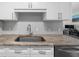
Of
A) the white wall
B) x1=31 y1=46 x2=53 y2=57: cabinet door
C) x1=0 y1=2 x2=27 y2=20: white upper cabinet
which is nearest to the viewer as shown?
x1=31 y1=46 x2=53 y2=57: cabinet door

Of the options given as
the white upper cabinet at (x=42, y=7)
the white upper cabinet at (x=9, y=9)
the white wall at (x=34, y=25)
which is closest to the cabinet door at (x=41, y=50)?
the white upper cabinet at (x=42, y=7)

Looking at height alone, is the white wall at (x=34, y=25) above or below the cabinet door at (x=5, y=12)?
below

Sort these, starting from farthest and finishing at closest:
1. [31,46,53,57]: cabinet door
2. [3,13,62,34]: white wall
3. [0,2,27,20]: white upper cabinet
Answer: [3,13,62,34]: white wall, [0,2,27,20]: white upper cabinet, [31,46,53,57]: cabinet door

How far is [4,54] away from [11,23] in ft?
4.31

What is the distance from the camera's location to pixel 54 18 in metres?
2.54

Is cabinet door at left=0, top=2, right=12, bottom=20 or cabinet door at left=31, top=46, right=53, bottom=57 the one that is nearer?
cabinet door at left=31, top=46, right=53, bottom=57

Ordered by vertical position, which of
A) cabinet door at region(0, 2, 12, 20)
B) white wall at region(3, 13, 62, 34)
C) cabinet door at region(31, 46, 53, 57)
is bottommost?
cabinet door at region(31, 46, 53, 57)

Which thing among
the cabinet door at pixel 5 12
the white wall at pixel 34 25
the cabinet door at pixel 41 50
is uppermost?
the cabinet door at pixel 5 12

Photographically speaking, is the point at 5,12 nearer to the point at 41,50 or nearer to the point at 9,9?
the point at 9,9

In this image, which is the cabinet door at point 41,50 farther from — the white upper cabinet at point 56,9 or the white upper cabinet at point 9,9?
the white upper cabinet at point 9,9

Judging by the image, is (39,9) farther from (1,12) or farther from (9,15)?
(1,12)

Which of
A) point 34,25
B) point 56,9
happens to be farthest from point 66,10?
point 34,25

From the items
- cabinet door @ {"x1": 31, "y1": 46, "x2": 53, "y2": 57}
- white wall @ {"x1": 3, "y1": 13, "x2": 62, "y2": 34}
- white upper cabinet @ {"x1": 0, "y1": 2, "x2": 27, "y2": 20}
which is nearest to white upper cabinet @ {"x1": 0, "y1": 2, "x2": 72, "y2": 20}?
white upper cabinet @ {"x1": 0, "y1": 2, "x2": 27, "y2": 20}

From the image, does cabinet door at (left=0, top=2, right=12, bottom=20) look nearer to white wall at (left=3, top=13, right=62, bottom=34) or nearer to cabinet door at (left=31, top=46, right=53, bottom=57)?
white wall at (left=3, top=13, right=62, bottom=34)
